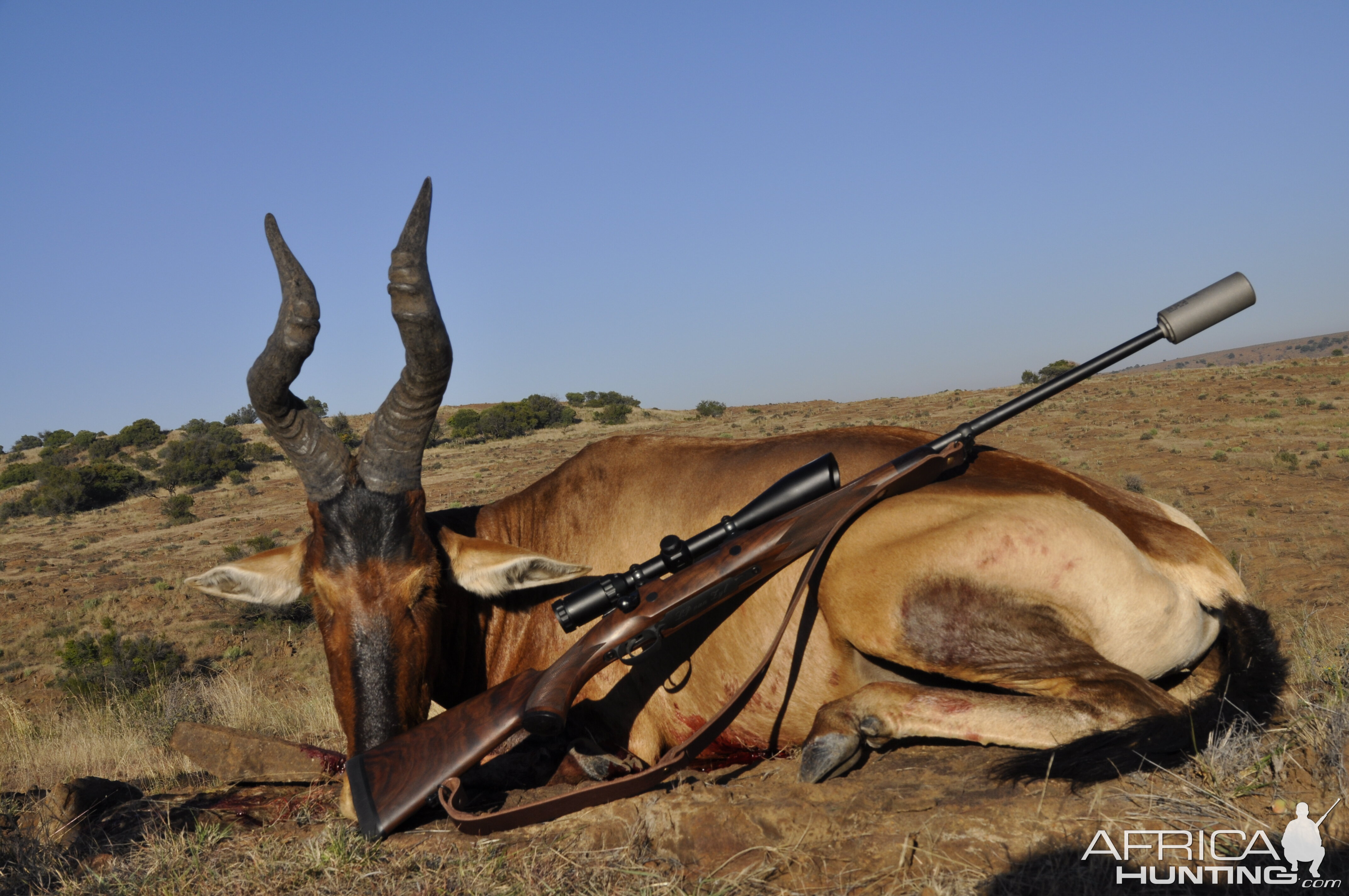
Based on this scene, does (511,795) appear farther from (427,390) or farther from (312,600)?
(427,390)

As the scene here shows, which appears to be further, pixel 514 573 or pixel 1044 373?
pixel 1044 373

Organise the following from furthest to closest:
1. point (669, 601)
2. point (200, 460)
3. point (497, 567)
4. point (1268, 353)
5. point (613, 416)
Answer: point (1268, 353) → point (613, 416) → point (200, 460) → point (497, 567) → point (669, 601)

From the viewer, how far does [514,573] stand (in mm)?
4590

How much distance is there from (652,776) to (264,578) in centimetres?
247

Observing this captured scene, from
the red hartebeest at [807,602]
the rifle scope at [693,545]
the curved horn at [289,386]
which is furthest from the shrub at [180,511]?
the rifle scope at [693,545]

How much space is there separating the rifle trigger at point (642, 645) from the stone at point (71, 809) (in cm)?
272

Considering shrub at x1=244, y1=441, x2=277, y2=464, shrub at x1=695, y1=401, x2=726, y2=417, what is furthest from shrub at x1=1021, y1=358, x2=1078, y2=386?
shrub at x1=244, y1=441, x2=277, y2=464

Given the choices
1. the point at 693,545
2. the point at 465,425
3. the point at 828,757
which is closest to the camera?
the point at 828,757

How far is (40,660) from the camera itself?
13945 millimetres

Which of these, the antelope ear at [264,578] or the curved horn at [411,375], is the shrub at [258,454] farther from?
the curved horn at [411,375]

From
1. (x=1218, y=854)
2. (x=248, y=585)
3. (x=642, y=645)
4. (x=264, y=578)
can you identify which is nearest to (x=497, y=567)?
(x=642, y=645)

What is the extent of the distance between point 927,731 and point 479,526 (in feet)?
10.0

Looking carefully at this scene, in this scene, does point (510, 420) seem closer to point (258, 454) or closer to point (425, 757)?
point (258, 454)

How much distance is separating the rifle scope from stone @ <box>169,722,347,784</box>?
6.59ft
